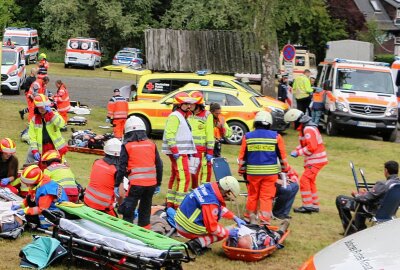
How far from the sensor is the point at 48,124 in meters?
12.5

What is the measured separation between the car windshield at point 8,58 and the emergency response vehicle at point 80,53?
1707cm

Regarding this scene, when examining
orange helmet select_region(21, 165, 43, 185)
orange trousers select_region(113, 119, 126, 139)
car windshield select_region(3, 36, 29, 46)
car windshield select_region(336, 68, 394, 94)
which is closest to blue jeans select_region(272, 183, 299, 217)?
orange helmet select_region(21, 165, 43, 185)

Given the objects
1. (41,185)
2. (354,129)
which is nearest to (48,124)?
(41,185)

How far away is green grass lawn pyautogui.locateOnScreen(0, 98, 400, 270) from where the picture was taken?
9.52m

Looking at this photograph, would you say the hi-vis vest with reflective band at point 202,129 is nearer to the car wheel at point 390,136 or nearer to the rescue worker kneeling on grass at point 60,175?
the rescue worker kneeling on grass at point 60,175

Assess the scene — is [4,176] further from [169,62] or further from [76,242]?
[169,62]

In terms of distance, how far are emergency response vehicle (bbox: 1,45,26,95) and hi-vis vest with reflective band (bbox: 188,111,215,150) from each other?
58.3 feet

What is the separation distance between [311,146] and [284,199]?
1127 mm

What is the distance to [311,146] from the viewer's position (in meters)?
12.5

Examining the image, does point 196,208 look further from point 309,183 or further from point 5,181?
point 309,183

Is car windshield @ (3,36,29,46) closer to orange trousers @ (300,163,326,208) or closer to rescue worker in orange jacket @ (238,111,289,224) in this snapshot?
orange trousers @ (300,163,326,208)

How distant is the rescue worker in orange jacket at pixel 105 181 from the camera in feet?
32.1

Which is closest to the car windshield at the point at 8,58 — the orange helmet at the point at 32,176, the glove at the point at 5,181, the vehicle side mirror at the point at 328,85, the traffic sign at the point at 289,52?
the traffic sign at the point at 289,52

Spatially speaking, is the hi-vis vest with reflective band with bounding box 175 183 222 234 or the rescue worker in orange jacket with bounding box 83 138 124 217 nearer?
the hi-vis vest with reflective band with bounding box 175 183 222 234
